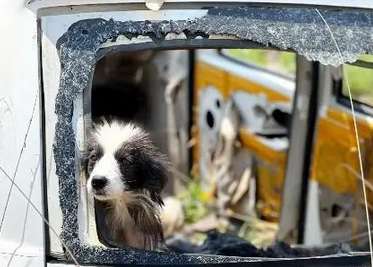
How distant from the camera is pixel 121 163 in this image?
8.53ft

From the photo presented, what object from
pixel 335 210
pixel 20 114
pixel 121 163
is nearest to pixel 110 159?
pixel 121 163

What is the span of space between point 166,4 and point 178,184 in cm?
368

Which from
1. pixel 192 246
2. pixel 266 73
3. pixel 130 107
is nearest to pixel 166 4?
pixel 192 246

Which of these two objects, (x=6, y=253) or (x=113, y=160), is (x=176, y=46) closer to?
(x=113, y=160)

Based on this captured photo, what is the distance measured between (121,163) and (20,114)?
0.36 metres

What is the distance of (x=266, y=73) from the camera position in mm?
5473

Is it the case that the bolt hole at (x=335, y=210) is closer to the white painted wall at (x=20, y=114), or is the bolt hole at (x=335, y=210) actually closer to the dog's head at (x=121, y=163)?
the dog's head at (x=121, y=163)

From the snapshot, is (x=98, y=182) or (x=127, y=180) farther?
(x=127, y=180)

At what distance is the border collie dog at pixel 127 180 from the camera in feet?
8.29

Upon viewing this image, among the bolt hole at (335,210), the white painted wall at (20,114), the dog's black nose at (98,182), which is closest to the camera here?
the white painted wall at (20,114)

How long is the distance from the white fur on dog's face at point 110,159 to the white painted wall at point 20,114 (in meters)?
0.18

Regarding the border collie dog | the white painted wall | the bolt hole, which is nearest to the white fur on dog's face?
the border collie dog

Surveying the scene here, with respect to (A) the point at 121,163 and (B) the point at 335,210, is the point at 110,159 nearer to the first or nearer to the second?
(A) the point at 121,163

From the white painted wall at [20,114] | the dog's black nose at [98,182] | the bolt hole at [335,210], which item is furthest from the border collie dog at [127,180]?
the bolt hole at [335,210]
